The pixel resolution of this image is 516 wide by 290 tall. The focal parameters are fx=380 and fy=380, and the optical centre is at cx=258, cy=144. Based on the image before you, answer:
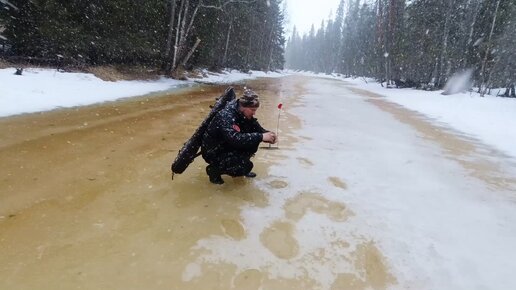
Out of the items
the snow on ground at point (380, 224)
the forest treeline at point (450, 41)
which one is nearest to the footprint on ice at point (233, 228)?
the snow on ground at point (380, 224)

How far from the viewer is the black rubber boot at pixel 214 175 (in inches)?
203

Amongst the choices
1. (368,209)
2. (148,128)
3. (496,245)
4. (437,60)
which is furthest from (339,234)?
(437,60)

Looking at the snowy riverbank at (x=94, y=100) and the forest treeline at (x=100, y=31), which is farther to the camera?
the forest treeline at (x=100, y=31)

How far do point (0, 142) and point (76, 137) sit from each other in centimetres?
122

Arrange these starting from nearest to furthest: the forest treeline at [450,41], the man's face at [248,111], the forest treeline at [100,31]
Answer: the man's face at [248,111] → the forest treeline at [100,31] → the forest treeline at [450,41]

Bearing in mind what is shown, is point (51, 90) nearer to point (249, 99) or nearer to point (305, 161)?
point (305, 161)

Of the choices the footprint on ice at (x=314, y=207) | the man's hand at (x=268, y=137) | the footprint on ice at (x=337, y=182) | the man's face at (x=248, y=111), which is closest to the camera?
the footprint on ice at (x=314, y=207)

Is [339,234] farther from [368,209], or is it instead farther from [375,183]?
[375,183]

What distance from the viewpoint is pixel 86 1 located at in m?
18.1

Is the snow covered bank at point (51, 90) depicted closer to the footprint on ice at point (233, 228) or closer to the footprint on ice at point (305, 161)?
the footprint on ice at point (305, 161)

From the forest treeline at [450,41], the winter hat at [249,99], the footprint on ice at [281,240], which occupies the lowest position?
the footprint on ice at [281,240]

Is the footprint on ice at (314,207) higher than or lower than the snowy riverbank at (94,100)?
lower

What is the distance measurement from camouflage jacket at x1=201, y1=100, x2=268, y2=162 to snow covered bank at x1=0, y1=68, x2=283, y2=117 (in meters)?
5.92

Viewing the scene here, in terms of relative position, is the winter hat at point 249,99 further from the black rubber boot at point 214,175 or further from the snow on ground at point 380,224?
the snow on ground at point 380,224
